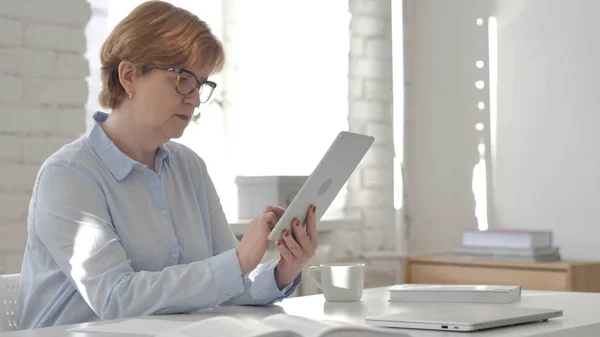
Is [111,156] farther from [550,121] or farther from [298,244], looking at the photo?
[550,121]

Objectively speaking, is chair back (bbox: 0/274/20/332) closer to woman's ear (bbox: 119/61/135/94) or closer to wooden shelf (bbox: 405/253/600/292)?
woman's ear (bbox: 119/61/135/94)

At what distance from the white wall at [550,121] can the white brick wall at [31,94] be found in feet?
6.02

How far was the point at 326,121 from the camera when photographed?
396 centimetres

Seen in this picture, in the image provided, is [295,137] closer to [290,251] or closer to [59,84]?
[59,84]

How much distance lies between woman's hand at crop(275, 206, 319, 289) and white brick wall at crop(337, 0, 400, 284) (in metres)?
2.03

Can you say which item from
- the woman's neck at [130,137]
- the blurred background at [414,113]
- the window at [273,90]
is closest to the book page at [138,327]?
the woman's neck at [130,137]

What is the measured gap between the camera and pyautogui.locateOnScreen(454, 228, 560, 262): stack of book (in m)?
3.53

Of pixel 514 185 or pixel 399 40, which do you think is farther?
pixel 399 40

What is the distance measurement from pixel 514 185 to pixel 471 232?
31 cm

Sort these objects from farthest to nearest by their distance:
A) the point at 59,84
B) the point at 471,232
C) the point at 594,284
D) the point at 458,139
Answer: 1. the point at 458,139
2. the point at 471,232
3. the point at 594,284
4. the point at 59,84

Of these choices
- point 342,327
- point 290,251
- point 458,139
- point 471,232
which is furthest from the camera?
point 458,139

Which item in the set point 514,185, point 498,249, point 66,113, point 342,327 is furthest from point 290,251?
point 514,185

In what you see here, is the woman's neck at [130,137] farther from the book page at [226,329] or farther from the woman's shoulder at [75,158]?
the book page at [226,329]

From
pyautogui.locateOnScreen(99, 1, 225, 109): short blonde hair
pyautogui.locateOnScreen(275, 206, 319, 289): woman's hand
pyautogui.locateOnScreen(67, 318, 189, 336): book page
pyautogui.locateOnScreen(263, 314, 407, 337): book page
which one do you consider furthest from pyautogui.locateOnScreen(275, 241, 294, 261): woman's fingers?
pyautogui.locateOnScreen(263, 314, 407, 337): book page
